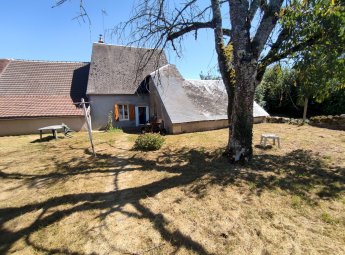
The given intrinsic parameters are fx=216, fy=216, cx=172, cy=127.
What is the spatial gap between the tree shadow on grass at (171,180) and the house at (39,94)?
8821 mm

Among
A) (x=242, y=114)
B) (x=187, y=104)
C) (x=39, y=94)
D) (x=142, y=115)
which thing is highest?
(x=39, y=94)

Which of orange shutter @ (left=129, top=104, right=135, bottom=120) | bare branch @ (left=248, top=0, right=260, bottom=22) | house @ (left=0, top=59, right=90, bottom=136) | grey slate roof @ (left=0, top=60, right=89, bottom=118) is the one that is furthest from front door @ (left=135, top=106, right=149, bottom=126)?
bare branch @ (left=248, top=0, right=260, bottom=22)

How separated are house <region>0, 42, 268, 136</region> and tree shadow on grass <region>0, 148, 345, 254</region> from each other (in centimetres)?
556

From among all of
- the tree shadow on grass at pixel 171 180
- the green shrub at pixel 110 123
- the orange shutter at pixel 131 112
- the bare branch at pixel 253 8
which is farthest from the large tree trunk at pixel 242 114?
the orange shutter at pixel 131 112

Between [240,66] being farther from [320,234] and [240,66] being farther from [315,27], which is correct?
[320,234]

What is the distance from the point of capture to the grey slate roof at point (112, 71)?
1642 cm

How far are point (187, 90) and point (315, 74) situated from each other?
31.2 ft

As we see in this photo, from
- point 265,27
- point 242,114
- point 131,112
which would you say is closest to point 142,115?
point 131,112

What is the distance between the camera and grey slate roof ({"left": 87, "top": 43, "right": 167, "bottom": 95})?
1642 cm

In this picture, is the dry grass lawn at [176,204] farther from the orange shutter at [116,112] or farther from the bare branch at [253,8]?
the orange shutter at [116,112]

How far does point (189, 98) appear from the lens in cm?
1459

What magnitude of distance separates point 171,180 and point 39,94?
1490 centimetres

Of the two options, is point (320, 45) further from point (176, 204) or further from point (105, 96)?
point (105, 96)

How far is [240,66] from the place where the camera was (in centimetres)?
605
